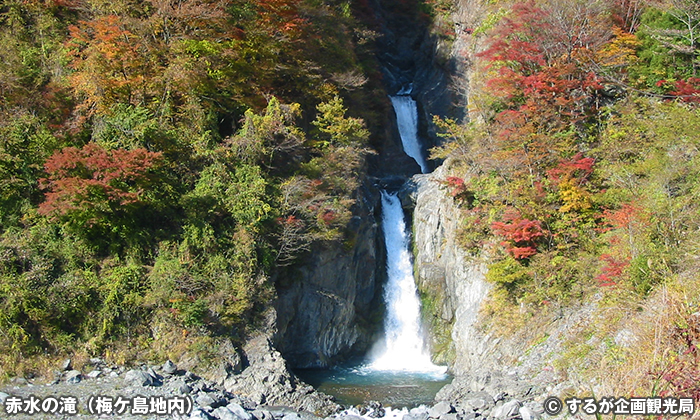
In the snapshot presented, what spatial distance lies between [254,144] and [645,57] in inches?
649

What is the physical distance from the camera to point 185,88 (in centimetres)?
1873

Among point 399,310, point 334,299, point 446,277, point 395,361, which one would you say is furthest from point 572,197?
point 395,361

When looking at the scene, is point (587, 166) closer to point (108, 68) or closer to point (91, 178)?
point (91, 178)

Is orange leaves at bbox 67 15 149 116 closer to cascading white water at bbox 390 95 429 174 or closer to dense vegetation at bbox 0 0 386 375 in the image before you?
dense vegetation at bbox 0 0 386 375

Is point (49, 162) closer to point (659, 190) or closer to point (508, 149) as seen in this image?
point (508, 149)

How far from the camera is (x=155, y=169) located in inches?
635

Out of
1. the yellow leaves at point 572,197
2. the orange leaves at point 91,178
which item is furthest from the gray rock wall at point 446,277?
the orange leaves at point 91,178

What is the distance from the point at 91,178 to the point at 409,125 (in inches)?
868

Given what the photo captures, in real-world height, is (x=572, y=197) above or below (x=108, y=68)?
below

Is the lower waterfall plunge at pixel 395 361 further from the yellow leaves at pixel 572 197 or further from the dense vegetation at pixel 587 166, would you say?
the yellow leaves at pixel 572 197

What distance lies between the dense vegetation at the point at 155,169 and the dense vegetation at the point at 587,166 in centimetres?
642

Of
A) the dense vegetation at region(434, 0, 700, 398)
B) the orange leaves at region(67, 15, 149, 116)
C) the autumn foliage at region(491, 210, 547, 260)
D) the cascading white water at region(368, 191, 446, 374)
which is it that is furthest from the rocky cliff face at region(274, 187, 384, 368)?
the orange leaves at region(67, 15, 149, 116)

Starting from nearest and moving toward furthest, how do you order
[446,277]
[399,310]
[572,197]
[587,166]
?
[572,197]
[587,166]
[446,277]
[399,310]

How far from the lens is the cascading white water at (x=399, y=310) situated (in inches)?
822
